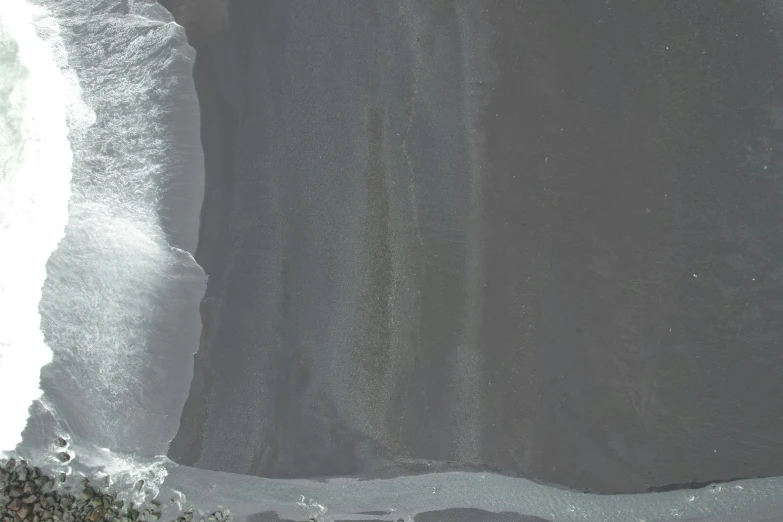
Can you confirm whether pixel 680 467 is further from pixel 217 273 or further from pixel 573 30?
pixel 217 273

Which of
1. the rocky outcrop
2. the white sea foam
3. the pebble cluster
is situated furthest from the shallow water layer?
the rocky outcrop

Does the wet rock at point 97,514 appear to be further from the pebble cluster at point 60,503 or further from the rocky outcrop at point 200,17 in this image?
the rocky outcrop at point 200,17

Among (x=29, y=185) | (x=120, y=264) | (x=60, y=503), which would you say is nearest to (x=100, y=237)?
(x=120, y=264)

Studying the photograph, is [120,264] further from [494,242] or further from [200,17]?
[494,242]

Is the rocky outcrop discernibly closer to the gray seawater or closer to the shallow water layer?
the gray seawater

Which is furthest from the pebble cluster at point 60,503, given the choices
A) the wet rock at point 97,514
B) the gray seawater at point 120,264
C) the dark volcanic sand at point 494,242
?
the dark volcanic sand at point 494,242

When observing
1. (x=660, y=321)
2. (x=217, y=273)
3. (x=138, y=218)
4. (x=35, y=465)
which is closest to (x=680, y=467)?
(x=660, y=321)
